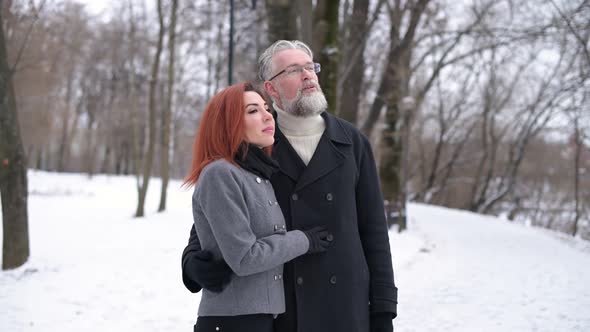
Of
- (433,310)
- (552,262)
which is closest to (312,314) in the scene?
(433,310)

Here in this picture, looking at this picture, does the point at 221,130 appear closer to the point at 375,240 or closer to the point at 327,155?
the point at 327,155

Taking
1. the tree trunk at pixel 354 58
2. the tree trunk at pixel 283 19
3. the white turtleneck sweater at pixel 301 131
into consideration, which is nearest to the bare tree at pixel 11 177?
the tree trunk at pixel 283 19

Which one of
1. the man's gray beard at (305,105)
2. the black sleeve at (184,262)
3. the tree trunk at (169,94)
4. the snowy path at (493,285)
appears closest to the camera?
the black sleeve at (184,262)

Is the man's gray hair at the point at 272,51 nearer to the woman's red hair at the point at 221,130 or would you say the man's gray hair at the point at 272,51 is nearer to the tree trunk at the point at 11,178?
the woman's red hair at the point at 221,130

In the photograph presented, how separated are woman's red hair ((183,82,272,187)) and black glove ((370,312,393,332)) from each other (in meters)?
0.98

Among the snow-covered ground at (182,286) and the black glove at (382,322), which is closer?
the black glove at (382,322)

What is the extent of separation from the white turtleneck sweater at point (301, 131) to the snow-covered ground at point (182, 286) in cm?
A: 369

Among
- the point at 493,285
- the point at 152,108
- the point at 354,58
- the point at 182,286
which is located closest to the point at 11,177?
the point at 182,286

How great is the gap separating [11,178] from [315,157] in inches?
287

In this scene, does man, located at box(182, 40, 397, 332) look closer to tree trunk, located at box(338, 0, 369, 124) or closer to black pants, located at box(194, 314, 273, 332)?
black pants, located at box(194, 314, 273, 332)

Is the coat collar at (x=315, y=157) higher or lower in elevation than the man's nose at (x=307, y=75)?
lower

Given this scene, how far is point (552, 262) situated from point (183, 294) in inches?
280

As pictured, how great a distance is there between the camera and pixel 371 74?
737 inches

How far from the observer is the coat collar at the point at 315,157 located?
2346 mm
